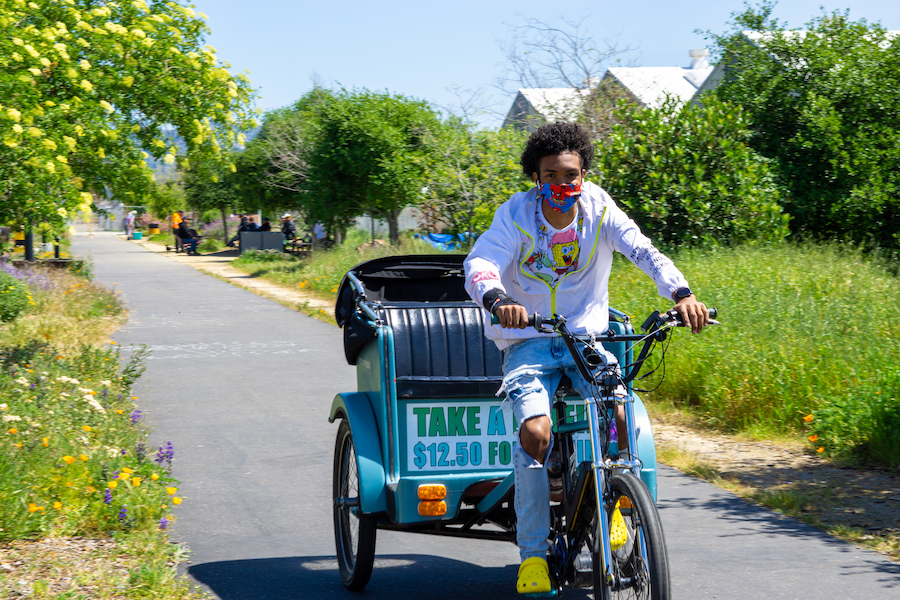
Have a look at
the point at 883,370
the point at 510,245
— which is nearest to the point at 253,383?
the point at 883,370

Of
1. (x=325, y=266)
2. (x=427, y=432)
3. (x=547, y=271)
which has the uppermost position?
(x=547, y=271)

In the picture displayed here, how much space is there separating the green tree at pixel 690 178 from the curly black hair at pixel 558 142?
30.5 ft

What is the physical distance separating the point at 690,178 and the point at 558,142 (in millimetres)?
9908

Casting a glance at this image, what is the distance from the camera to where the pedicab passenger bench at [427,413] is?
3.98 m

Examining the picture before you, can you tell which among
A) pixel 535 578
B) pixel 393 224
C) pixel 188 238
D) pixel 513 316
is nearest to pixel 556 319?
pixel 513 316

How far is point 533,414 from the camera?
10.9 ft

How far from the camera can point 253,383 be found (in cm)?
966

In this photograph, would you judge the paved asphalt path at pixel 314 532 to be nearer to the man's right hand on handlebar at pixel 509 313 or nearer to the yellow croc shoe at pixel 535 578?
the yellow croc shoe at pixel 535 578

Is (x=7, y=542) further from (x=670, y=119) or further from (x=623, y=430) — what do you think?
(x=670, y=119)

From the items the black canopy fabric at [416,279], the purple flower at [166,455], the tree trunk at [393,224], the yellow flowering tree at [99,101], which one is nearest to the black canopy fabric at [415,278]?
the black canopy fabric at [416,279]

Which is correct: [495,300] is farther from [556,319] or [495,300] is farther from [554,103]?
[554,103]

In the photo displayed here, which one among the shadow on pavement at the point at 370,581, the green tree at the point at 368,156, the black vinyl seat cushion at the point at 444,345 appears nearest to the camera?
the shadow on pavement at the point at 370,581

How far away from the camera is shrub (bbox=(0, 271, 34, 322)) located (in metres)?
12.7

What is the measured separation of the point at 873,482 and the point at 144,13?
8.13 metres
